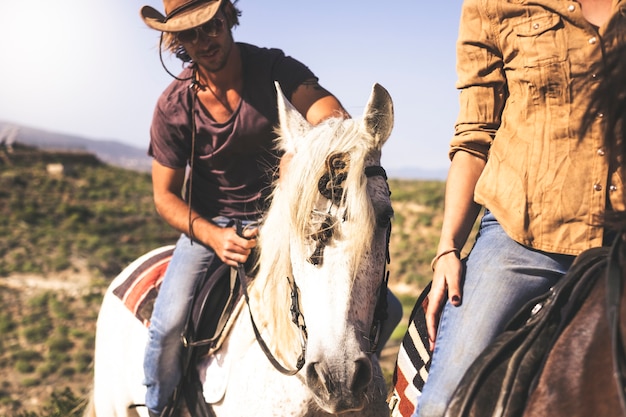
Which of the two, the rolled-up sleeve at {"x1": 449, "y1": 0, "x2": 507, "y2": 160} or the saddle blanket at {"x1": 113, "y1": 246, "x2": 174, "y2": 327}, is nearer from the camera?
the rolled-up sleeve at {"x1": 449, "y1": 0, "x2": 507, "y2": 160}

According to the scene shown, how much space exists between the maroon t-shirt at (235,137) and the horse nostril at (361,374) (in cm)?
149

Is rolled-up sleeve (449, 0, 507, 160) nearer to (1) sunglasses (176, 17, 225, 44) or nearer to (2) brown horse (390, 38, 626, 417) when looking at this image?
(2) brown horse (390, 38, 626, 417)

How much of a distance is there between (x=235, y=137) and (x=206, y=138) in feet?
0.66

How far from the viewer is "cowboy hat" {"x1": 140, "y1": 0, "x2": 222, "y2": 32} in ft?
11.1

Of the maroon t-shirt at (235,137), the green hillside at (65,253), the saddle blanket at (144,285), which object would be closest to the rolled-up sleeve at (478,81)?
the maroon t-shirt at (235,137)

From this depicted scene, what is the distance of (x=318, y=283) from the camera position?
246cm

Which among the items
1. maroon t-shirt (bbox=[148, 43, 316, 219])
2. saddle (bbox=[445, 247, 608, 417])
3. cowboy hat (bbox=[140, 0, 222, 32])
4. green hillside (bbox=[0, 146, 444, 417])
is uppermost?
cowboy hat (bbox=[140, 0, 222, 32])

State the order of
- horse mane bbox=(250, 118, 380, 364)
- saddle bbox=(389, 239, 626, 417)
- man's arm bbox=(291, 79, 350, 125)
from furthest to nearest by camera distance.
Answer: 1. man's arm bbox=(291, 79, 350, 125)
2. horse mane bbox=(250, 118, 380, 364)
3. saddle bbox=(389, 239, 626, 417)

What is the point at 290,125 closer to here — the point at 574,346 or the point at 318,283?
the point at 318,283

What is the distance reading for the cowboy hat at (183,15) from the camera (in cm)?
338

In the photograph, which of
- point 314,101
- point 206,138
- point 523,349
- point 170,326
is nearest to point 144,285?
point 170,326

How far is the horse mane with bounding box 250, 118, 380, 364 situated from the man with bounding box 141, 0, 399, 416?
0.39 m

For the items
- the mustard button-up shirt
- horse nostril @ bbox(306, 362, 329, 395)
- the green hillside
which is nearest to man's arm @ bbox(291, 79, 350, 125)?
the mustard button-up shirt

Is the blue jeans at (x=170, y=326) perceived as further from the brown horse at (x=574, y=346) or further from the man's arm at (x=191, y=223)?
the brown horse at (x=574, y=346)
